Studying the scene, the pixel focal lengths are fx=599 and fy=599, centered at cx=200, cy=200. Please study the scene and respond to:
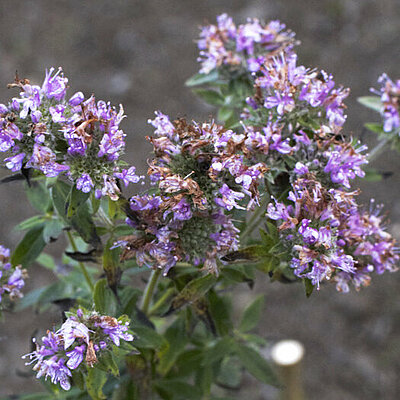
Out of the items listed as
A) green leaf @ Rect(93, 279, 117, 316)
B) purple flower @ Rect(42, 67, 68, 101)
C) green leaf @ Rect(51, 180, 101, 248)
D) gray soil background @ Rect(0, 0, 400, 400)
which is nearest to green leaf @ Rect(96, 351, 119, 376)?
green leaf @ Rect(93, 279, 117, 316)

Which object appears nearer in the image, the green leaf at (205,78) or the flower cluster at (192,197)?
the flower cluster at (192,197)

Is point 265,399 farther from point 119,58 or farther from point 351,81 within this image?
point 119,58

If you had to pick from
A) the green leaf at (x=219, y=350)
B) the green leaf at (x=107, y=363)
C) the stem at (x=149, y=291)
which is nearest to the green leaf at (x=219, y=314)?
the green leaf at (x=219, y=350)

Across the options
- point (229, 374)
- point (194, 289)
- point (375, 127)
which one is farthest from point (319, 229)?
point (229, 374)

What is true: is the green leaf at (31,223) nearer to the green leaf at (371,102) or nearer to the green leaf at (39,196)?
the green leaf at (39,196)

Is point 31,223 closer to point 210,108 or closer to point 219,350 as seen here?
point 219,350

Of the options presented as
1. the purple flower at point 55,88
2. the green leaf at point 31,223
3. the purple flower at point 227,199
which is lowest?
the purple flower at point 227,199
